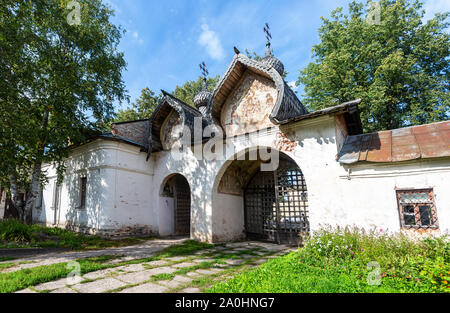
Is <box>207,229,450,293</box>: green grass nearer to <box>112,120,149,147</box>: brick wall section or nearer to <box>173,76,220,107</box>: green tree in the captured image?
<box>112,120,149,147</box>: brick wall section

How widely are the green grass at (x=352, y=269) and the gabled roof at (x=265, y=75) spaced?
400 cm

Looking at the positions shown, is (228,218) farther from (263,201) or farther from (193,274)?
(193,274)

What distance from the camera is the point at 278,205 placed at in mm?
9617

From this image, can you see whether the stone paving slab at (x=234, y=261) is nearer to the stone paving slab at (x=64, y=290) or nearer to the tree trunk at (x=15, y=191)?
the stone paving slab at (x=64, y=290)

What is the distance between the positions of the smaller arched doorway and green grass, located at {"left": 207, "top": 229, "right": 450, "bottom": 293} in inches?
303

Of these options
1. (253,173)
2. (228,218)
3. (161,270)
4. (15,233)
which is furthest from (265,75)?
(15,233)

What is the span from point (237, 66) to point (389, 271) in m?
7.83

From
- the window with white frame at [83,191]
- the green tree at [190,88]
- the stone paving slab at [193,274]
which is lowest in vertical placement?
the stone paving slab at [193,274]

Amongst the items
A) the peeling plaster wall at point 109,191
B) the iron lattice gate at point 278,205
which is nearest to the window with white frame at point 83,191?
the peeling plaster wall at point 109,191

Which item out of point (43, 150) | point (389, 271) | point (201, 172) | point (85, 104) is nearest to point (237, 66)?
point (201, 172)

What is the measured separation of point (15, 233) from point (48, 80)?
5.61m

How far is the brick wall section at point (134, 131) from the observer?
11477mm

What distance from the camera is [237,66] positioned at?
927 cm

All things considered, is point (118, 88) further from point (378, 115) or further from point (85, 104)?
point (378, 115)
